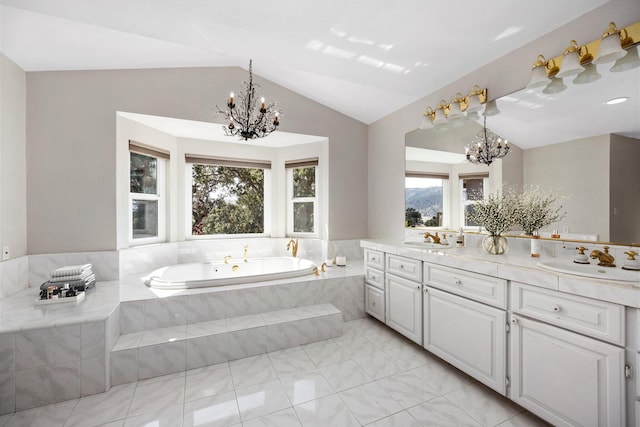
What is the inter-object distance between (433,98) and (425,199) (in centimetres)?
107

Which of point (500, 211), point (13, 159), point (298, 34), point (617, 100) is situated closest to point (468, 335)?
point (500, 211)

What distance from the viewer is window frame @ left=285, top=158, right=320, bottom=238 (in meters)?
4.21

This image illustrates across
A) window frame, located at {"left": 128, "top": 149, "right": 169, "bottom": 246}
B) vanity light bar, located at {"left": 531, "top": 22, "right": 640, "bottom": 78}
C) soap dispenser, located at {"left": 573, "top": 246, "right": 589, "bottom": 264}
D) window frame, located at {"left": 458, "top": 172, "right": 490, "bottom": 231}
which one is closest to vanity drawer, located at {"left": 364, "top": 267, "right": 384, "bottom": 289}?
window frame, located at {"left": 458, "top": 172, "right": 490, "bottom": 231}

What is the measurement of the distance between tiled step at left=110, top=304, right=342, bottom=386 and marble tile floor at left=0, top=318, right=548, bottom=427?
0.08 meters

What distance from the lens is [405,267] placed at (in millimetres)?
2541

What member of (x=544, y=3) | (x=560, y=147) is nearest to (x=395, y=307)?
(x=560, y=147)

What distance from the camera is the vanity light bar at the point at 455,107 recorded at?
7.84 feet

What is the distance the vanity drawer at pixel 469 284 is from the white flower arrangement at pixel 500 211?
0.48 metres

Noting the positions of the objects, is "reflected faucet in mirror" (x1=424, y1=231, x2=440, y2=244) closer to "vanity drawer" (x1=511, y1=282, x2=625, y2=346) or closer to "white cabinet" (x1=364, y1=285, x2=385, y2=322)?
"white cabinet" (x1=364, y1=285, x2=385, y2=322)

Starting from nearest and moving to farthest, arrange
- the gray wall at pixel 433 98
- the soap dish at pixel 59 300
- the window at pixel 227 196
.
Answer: the gray wall at pixel 433 98 < the soap dish at pixel 59 300 < the window at pixel 227 196

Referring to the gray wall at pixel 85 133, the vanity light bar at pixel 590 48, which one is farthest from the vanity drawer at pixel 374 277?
the gray wall at pixel 85 133

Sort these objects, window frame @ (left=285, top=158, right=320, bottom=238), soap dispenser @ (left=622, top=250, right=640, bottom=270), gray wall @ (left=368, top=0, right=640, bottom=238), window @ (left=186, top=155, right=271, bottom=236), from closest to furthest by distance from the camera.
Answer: soap dispenser @ (left=622, top=250, right=640, bottom=270) → gray wall @ (left=368, top=0, right=640, bottom=238) → window @ (left=186, top=155, right=271, bottom=236) → window frame @ (left=285, top=158, right=320, bottom=238)

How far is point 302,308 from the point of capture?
282 cm

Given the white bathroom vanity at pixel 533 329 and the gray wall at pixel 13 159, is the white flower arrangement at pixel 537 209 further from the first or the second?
the gray wall at pixel 13 159
